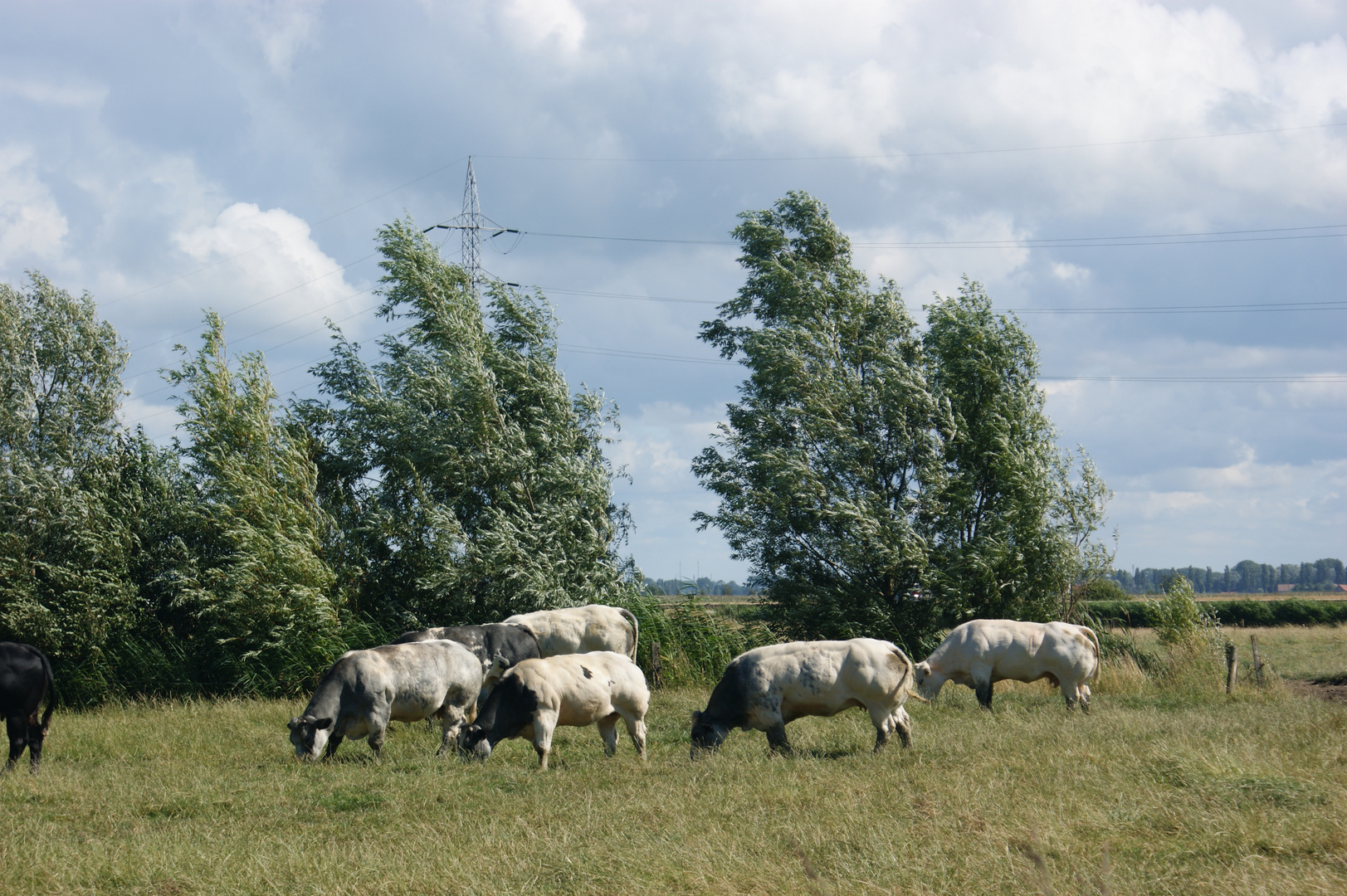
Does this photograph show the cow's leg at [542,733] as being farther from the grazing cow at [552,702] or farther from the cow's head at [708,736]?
the cow's head at [708,736]

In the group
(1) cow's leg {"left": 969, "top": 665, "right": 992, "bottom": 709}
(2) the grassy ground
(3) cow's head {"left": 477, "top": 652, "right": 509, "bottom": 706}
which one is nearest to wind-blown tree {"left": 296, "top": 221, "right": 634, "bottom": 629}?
(3) cow's head {"left": 477, "top": 652, "right": 509, "bottom": 706}

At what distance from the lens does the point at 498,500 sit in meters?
23.9

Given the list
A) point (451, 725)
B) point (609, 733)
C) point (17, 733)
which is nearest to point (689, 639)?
point (451, 725)

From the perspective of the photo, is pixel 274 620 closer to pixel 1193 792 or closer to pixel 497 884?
pixel 497 884

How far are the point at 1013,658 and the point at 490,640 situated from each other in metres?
8.65

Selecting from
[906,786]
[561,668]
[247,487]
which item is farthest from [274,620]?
[906,786]

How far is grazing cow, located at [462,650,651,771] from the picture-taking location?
11.4 m

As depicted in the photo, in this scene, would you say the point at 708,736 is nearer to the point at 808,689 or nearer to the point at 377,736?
the point at 808,689

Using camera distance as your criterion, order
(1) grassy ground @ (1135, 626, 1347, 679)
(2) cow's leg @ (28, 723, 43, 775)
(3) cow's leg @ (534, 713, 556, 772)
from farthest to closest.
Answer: (1) grassy ground @ (1135, 626, 1347, 679)
(2) cow's leg @ (28, 723, 43, 775)
(3) cow's leg @ (534, 713, 556, 772)

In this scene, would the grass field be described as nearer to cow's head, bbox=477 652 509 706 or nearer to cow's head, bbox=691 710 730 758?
cow's head, bbox=691 710 730 758

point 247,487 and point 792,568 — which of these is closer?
point 247,487

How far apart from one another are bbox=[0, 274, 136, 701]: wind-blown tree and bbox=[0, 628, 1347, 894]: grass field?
30.0 feet

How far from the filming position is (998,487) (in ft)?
83.5

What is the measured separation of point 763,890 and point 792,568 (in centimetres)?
2009
